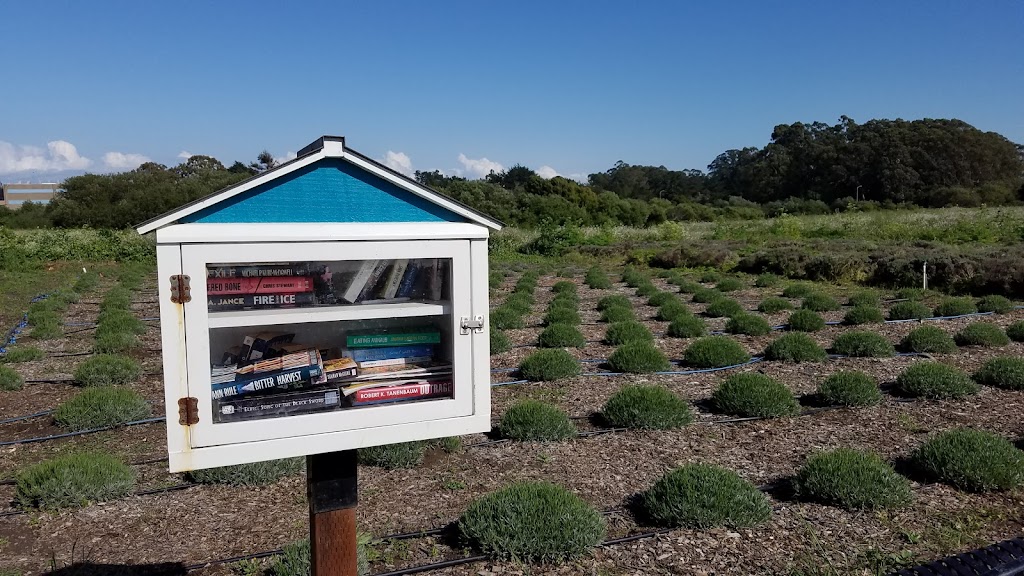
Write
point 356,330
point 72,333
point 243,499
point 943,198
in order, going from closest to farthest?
point 356,330 → point 243,499 → point 72,333 → point 943,198

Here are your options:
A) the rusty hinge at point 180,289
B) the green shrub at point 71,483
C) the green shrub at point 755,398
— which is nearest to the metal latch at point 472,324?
the rusty hinge at point 180,289

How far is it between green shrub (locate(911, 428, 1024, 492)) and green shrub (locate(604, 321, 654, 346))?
4674 millimetres

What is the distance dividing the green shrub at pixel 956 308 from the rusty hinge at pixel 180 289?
11.7 metres

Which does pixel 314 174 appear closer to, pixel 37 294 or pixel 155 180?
pixel 37 294

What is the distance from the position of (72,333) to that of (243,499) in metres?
8.64

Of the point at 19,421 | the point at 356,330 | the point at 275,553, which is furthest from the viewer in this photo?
the point at 19,421

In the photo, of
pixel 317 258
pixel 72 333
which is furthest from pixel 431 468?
pixel 72 333

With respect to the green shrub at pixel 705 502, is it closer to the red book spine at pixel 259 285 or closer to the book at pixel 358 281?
the book at pixel 358 281

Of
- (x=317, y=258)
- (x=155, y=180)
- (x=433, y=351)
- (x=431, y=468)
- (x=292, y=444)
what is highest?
(x=155, y=180)

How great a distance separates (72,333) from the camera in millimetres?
11320

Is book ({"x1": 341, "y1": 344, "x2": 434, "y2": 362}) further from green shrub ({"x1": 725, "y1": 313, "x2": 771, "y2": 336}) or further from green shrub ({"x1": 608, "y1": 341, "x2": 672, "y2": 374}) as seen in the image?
green shrub ({"x1": 725, "y1": 313, "x2": 771, "y2": 336})

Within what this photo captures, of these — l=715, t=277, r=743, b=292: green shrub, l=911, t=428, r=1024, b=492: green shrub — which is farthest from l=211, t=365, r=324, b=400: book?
l=715, t=277, r=743, b=292: green shrub

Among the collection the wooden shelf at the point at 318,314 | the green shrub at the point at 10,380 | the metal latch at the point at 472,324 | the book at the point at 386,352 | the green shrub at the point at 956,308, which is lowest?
the green shrub at the point at 10,380

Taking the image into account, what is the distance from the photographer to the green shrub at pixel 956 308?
36.1 ft
